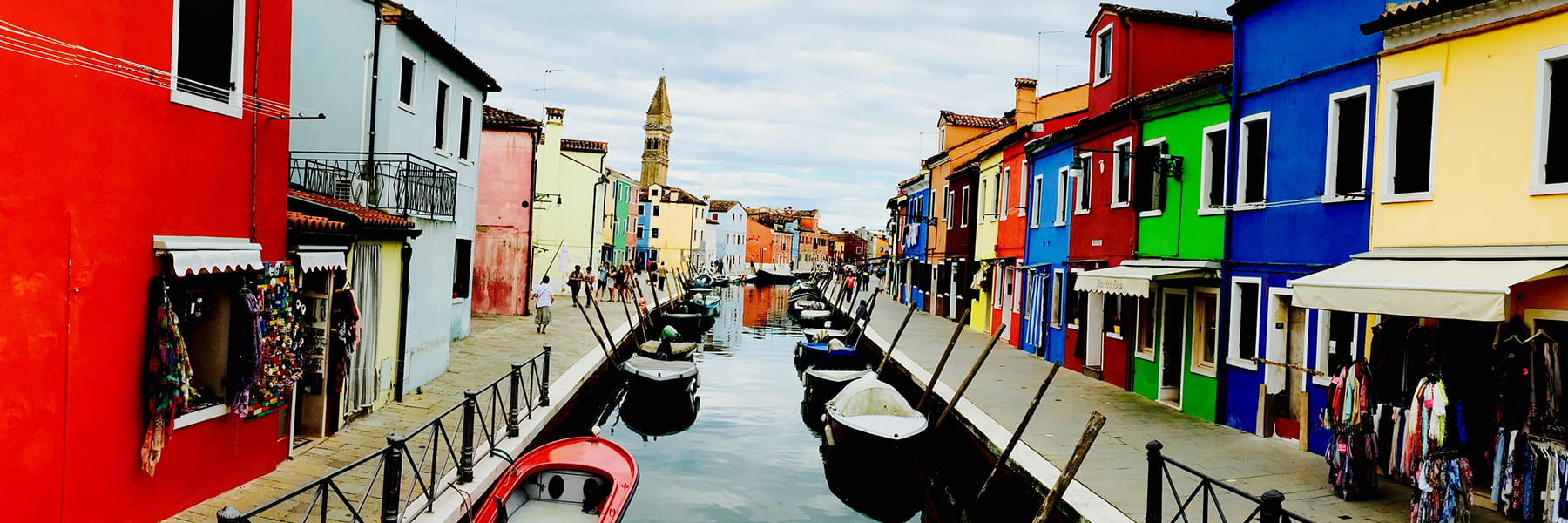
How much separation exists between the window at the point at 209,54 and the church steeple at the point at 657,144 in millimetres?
80481

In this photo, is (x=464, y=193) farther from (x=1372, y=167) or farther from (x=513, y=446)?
(x=1372, y=167)

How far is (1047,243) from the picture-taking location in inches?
802

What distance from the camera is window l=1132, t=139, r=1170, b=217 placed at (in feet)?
46.5

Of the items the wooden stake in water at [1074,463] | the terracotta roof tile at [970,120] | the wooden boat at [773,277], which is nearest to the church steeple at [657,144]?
the wooden boat at [773,277]

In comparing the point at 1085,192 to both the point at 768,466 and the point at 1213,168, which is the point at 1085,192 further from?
the point at 768,466

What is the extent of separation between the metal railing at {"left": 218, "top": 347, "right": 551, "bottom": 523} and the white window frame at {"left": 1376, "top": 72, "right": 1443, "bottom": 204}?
30.8ft

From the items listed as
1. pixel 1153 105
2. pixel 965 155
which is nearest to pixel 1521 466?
pixel 1153 105

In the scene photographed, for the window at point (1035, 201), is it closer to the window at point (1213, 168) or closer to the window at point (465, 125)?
the window at point (1213, 168)

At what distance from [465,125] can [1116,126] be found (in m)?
12.4

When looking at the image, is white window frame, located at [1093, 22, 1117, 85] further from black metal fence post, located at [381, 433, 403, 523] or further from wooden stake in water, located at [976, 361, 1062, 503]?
black metal fence post, located at [381, 433, 403, 523]

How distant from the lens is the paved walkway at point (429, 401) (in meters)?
8.21

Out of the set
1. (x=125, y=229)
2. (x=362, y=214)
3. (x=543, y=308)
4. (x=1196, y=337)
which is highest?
(x=362, y=214)

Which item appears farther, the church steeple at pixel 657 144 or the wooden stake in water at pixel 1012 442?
the church steeple at pixel 657 144

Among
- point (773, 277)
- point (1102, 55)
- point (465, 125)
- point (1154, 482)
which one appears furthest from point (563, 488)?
point (773, 277)
